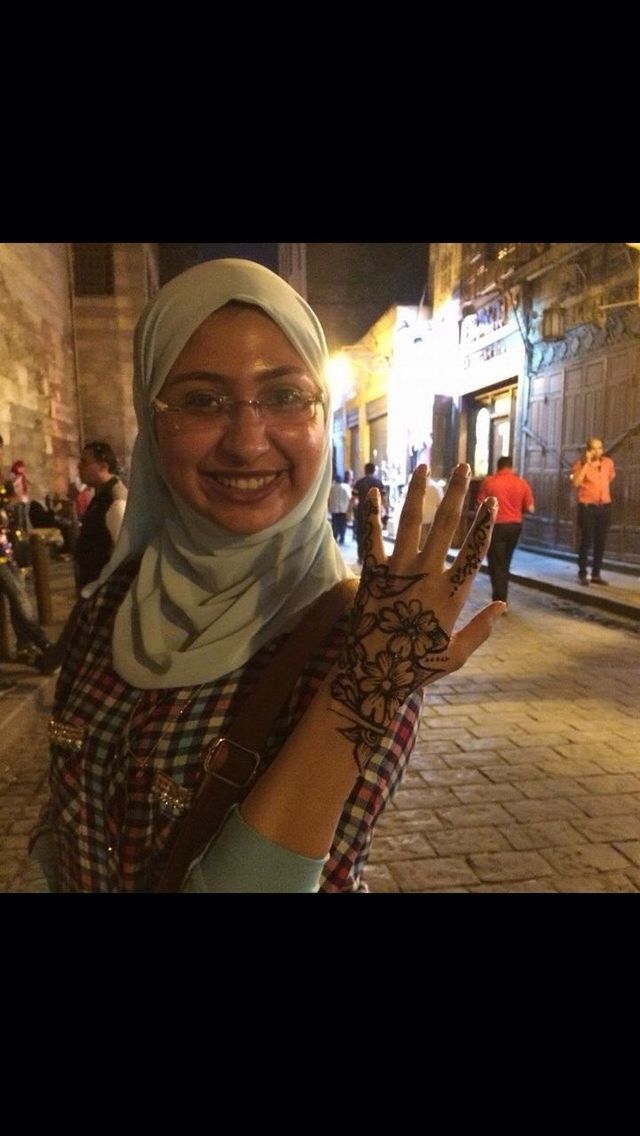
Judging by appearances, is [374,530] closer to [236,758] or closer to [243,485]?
[243,485]

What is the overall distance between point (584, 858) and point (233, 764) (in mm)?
2526

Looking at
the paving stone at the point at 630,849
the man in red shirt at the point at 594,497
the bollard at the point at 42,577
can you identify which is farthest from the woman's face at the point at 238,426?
the man in red shirt at the point at 594,497

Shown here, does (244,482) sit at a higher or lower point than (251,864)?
higher

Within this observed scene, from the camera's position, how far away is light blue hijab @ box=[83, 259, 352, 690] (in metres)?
1.25

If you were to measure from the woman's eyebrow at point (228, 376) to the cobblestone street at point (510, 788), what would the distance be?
3.74ft

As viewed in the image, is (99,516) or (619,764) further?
(99,516)

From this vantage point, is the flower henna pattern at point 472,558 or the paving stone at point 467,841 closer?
the flower henna pattern at point 472,558

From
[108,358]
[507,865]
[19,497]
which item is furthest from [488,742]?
[108,358]

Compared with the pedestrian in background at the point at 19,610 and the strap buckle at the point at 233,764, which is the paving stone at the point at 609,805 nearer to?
the strap buckle at the point at 233,764

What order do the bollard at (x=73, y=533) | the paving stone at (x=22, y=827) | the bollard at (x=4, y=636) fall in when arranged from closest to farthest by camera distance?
the paving stone at (x=22, y=827)
the bollard at (x=4, y=636)
the bollard at (x=73, y=533)

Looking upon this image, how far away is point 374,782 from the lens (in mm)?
1161

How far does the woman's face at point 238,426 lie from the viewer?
1.20m

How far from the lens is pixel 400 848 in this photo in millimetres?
3117

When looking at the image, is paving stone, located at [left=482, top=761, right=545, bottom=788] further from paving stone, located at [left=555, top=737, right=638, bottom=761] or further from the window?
the window
